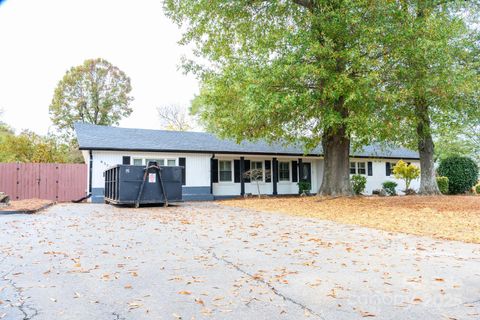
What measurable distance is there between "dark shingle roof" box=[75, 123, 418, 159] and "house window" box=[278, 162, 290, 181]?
952 mm

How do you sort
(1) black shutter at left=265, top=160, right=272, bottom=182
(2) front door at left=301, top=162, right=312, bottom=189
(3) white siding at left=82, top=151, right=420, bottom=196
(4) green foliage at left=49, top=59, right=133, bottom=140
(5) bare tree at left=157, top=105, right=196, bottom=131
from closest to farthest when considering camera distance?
1. (3) white siding at left=82, top=151, right=420, bottom=196
2. (1) black shutter at left=265, top=160, right=272, bottom=182
3. (2) front door at left=301, top=162, right=312, bottom=189
4. (4) green foliage at left=49, top=59, right=133, bottom=140
5. (5) bare tree at left=157, top=105, right=196, bottom=131

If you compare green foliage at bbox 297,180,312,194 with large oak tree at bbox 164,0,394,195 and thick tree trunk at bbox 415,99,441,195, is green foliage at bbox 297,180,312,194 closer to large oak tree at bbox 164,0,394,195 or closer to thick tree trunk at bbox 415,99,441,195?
large oak tree at bbox 164,0,394,195

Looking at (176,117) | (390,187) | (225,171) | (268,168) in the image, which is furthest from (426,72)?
(176,117)

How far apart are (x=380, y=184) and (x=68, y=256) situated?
2317cm

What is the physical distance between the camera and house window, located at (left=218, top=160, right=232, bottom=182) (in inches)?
826

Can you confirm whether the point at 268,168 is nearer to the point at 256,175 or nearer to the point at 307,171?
the point at 256,175

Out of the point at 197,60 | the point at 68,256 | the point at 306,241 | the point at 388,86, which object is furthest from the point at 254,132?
the point at 68,256

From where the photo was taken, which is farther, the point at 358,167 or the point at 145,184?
the point at 358,167

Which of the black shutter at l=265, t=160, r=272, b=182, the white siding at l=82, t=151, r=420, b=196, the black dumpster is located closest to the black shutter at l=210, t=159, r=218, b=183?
the white siding at l=82, t=151, r=420, b=196

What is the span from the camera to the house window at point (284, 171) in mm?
22578

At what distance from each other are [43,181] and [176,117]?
92.7ft

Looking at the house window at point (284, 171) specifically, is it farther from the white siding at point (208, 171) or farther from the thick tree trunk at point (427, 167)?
the thick tree trunk at point (427, 167)

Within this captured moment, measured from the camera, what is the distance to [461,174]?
21281 millimetres

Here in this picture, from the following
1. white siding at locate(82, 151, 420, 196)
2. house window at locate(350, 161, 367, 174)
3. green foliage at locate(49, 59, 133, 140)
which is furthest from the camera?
green foliage at locate(49, 59, 133, 140)
